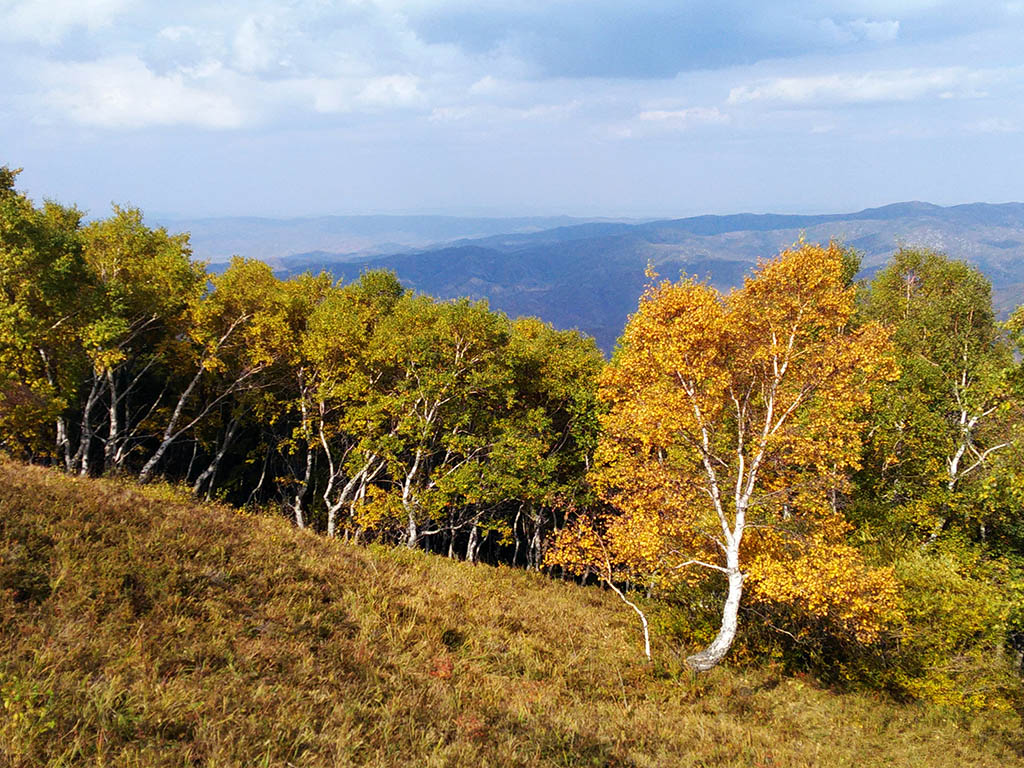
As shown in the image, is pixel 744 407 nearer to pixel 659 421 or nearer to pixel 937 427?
pixel 659 421

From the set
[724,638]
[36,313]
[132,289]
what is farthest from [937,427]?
[36,313]

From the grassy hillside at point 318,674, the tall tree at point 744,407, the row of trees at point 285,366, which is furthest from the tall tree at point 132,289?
the tall tree at point 744,407

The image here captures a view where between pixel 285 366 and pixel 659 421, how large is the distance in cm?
2416

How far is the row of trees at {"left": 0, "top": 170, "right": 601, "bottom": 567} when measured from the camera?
2367 cm

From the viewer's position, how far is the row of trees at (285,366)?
23.7 m

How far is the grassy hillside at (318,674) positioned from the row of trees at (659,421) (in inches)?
99.5

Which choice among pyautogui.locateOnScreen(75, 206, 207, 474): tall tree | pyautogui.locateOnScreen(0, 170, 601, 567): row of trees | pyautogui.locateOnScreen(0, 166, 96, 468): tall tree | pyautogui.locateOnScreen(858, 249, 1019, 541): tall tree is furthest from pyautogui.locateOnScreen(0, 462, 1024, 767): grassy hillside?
pyautogui.locateOnScreen(75, 206, 207, 474): tall tree

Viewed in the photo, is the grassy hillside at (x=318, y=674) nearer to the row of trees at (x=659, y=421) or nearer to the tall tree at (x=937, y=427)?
the row of trees at (x=659, y=421)

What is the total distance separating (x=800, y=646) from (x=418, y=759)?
58.4ft

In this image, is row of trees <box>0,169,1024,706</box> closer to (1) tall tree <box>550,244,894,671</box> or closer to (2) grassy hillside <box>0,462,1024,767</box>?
(1) tall tree <box>550,244,894,671</box>

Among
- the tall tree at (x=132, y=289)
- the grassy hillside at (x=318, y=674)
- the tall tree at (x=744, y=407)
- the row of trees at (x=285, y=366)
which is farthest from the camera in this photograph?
the tall tree at (x=132, y=289)

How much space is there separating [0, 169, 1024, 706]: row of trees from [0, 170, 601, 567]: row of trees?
18 cm

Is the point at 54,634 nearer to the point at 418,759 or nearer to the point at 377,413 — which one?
the point at 418,759

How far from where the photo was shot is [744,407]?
59.8 feet
